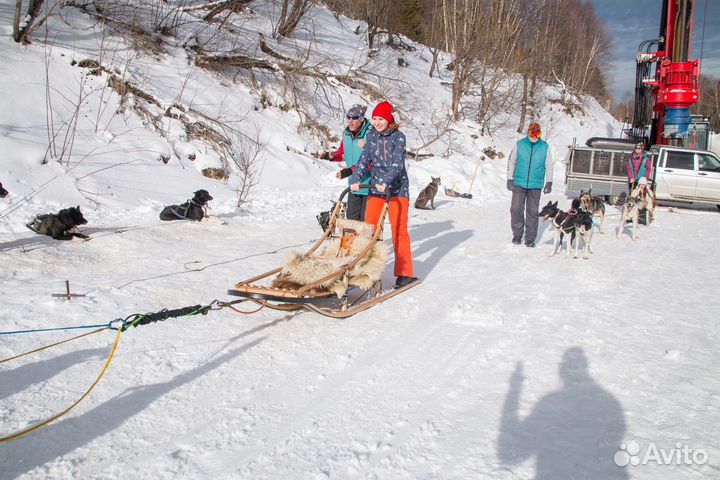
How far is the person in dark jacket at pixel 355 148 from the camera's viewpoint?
4.95m

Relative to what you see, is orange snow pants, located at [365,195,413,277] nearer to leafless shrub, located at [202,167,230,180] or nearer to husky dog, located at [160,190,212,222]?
husky dog, located at [160,190,212,222]

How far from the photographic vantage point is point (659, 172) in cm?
1160

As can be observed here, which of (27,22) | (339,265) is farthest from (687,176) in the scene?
(27,22)

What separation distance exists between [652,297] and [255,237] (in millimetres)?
4758

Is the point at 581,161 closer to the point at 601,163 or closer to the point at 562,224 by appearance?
the point at 601,163

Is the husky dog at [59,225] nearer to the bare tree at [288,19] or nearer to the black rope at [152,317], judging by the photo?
the black rope at [152,317]

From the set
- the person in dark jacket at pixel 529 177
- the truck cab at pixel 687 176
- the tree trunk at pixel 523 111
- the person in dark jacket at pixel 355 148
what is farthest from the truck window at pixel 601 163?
the tree trunk at pixel 523 111

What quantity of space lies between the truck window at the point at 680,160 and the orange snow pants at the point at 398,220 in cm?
976

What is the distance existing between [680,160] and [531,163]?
7.03 meters

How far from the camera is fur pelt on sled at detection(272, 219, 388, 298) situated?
3.82 metres

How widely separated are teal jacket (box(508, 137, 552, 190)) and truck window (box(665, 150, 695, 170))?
671 cm

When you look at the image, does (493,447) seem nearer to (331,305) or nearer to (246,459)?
(246,459)

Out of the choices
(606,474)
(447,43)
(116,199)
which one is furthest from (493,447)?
(447,43)

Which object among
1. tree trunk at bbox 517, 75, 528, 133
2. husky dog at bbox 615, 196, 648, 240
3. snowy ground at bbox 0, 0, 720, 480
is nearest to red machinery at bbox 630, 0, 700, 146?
tree trunk at bbox 517, 75, 528, 133
